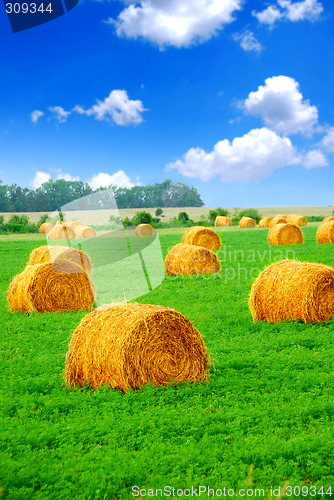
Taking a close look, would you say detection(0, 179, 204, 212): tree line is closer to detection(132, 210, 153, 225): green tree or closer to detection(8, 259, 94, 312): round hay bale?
detection(132, 210, 153, 225): green tree

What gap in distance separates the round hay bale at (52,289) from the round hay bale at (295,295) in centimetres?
482

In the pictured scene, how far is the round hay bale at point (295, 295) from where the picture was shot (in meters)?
10.9

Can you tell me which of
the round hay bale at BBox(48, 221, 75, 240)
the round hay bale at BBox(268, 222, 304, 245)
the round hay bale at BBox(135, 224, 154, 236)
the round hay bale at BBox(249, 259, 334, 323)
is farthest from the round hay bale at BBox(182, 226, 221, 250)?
the round hay bale at BBox(135, 224, 154, 236)

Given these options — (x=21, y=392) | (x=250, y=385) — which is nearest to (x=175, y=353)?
(x=250, y=385)

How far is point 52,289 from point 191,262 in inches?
284

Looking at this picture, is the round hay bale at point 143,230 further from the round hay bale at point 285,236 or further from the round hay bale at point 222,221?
the round hay bale at point 222,221

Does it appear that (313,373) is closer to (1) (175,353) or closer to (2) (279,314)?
(1) (175,353)

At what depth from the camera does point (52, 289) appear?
13.1m

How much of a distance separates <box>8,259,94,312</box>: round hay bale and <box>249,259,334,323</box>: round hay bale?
4818mm

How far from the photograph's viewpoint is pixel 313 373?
25.4ft

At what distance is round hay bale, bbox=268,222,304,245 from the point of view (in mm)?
31156

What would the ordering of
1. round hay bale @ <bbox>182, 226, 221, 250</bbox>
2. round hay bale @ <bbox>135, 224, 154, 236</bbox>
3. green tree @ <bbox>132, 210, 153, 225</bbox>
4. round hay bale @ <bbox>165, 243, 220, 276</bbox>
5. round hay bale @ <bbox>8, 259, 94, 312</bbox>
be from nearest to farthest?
round hay bale @ <bbox>8, 259, 94, 312</bbox> < round hay bale @ <bbox>165, 243, 220, 276</bbox> < round hay bale @ <bbox>182, 226, 221, 250</bbox> < round hay bale @ <bbox>135, 224, 154, 236</bbox> < green tree @ <bbox>132, 210, 153, 225</bbox>

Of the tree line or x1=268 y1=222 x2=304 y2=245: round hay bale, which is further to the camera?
the tree line

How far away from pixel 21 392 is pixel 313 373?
453 cm
